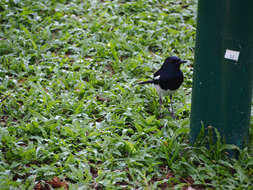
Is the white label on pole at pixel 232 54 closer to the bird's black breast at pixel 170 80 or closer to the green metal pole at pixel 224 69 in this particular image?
the green metal pole at pixel 224 69

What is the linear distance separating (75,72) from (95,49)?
850 mm

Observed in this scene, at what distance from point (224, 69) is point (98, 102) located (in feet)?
6.62

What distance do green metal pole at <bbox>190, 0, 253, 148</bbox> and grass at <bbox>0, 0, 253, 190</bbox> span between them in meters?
0.27

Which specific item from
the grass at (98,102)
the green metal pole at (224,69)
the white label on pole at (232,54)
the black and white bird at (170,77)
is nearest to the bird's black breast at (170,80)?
the black and white bird at (170,77)

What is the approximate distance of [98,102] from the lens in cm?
498

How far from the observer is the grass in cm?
366

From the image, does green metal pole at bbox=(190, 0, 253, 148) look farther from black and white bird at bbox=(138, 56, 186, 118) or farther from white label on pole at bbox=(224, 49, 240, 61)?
black and white bird at bbox=(138, 56, 186, 118)

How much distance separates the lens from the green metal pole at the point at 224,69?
3316mm

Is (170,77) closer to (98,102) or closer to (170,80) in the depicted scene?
(170,80)

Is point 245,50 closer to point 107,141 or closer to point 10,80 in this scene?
point 107,141

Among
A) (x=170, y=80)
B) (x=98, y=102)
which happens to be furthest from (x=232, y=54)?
(x=98, y=102)

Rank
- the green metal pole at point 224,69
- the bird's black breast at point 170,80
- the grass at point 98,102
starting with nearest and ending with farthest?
the green metal pole at point 224,69 < the grass at point 98,102 < the bird's black breast at point 170,80

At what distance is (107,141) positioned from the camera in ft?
13.5

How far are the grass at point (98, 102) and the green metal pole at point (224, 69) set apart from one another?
0.89 ft
